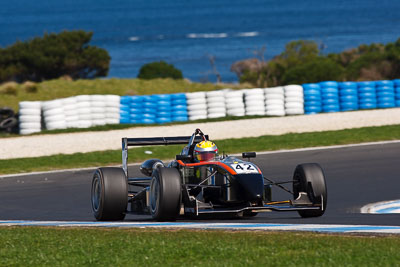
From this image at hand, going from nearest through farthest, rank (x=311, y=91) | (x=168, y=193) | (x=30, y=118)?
(x=168, y=193), (x=30, y=118), (x=311, y=91)

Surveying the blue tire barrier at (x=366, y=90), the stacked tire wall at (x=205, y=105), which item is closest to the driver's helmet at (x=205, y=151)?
the stacked tire wall at (x=205, y=105)

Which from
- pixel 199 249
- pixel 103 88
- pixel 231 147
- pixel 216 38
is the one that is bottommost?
pixel 199 249

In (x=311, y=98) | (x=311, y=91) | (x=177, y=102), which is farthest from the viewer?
(x=311, y=98)

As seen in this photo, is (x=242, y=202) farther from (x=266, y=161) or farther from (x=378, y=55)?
(x=378, y=55)

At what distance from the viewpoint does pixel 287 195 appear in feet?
55.1

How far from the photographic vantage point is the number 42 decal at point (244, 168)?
1214cm

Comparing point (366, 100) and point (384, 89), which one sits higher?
point (384, 89)

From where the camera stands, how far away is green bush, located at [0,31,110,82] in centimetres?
5697

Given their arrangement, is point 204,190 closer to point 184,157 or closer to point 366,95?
point 184,157

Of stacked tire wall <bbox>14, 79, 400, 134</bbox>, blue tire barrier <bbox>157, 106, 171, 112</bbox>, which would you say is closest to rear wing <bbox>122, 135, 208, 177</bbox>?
stacked tire wall <bbox>14, 79, 400, 134</bbox>

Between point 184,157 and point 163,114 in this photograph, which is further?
point 163,114

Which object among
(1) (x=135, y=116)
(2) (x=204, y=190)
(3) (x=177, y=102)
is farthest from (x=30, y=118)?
(2) (x=204, y=190)

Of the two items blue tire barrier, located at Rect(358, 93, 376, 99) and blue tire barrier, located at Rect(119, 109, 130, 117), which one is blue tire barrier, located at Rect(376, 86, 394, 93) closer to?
blue tire barrier, located at Rect(358, 93, 376, 99)

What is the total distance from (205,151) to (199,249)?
13.1 feet
